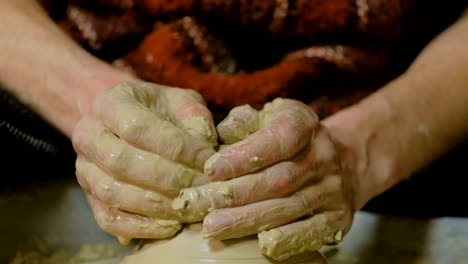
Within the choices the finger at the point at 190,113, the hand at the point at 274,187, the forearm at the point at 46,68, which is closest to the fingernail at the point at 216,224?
the hand at the point at 274,187

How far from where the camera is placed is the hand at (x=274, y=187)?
2.84 feet

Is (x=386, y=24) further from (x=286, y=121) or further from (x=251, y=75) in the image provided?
(x=286, y=121)

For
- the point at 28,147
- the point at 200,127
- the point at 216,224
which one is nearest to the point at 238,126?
the point at 200,127

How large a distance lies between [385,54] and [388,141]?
319mm

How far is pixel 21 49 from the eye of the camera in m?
Result: 1.27

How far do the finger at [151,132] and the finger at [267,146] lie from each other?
3 cm

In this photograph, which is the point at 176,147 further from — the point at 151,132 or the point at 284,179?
the point at 284,179

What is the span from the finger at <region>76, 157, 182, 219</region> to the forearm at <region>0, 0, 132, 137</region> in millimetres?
247

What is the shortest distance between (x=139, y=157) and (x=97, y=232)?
0.66 m

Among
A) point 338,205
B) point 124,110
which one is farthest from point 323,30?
point 124,110

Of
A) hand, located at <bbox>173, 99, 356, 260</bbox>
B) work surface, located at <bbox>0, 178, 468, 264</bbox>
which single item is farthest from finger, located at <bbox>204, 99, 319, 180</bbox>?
work surface, located at <bbox>0, 178, 468, 264</bbox>

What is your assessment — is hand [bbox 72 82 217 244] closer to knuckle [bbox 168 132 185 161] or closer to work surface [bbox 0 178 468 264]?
knuckle [bbox 168 132 185 161]

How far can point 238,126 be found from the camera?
0.97m

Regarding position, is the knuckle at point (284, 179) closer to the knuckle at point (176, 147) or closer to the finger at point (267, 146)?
the finger at point (267, 146)
